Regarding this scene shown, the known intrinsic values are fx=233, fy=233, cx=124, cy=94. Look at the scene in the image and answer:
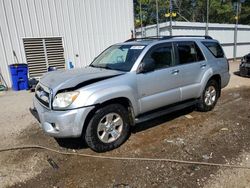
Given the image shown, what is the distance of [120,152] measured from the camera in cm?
386

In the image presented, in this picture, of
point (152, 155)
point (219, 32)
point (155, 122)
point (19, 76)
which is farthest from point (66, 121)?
point (219, 32)

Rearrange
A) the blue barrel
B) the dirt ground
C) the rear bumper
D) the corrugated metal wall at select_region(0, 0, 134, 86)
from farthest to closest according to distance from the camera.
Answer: the corrugated metal wall at select_region(0, 0, 134, 86) → the blue barrel → the rear bumper → the dirt ground

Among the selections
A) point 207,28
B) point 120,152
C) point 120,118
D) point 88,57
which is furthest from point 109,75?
point 207,28

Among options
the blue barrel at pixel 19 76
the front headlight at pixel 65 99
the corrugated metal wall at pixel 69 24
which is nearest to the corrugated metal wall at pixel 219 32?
the corrugated metal wall at pixel 69 24

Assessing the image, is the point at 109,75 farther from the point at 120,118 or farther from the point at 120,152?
the point at 120,152

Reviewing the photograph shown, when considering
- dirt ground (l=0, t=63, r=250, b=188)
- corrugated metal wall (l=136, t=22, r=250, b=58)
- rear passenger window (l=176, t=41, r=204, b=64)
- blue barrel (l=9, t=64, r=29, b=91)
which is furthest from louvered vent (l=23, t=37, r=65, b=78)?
rear passenger window (l=176, t=41, r=204, b=64)

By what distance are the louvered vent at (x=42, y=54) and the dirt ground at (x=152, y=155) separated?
16.0ft

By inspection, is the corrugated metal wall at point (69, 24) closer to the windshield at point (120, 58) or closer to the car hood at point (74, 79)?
the windshield at point (120, 58)

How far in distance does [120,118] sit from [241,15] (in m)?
34.3

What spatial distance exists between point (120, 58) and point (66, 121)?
70.8 inches

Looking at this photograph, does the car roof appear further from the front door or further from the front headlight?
the front headlight

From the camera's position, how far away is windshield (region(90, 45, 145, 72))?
4285 millimetres

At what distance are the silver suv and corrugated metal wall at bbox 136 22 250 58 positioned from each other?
8.97 metres

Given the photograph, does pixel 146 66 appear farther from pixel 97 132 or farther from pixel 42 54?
pixel 42 54
